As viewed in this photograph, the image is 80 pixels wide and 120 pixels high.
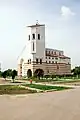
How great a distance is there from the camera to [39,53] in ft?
241

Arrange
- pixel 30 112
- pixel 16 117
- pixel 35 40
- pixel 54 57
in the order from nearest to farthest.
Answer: pixel 16 117 < pixel 30 112 < pixel 35 40 < pixel 54 57

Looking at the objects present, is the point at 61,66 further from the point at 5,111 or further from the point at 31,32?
the point at 5,111

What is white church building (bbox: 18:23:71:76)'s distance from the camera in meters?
72.2

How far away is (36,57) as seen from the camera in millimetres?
72875

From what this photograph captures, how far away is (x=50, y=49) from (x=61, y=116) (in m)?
68.7

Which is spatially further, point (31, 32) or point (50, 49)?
point (50, 49)

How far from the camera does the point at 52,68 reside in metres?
75.7

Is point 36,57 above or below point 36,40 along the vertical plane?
below

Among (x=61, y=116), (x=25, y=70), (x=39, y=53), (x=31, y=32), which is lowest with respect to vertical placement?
(x=61, y=116)

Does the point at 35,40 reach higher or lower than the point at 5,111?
higher

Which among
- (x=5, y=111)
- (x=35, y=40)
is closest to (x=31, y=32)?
(x=35, y=40)

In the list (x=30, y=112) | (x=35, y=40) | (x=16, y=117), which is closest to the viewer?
(x=16, y=117)

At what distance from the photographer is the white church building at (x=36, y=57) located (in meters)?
72.2

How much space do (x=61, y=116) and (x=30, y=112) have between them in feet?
5.23
